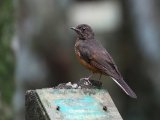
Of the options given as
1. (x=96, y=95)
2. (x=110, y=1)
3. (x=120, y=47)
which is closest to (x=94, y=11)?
(x=110, y=1)

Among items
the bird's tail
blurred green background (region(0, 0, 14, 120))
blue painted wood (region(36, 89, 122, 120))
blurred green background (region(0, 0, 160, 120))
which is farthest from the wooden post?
blurred green background (region(0, 0, 160, 120))

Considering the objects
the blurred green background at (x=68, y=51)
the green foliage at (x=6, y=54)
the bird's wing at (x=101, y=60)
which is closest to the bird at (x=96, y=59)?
the bird's wing at (x=101, y=60)

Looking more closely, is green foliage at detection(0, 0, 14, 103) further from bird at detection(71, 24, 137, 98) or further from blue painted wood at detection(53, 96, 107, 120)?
blue painted wood at detection(53, 96, 107, 120)

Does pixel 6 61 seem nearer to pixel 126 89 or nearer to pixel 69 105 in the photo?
pixel 126 89

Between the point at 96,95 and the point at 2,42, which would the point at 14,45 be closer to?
the point at 2,42

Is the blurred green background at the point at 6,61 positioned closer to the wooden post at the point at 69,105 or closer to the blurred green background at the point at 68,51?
the wooden post at the point at 69,105

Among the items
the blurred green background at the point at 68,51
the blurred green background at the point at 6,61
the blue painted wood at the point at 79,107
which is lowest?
the blurred green background at the point at 68,51
